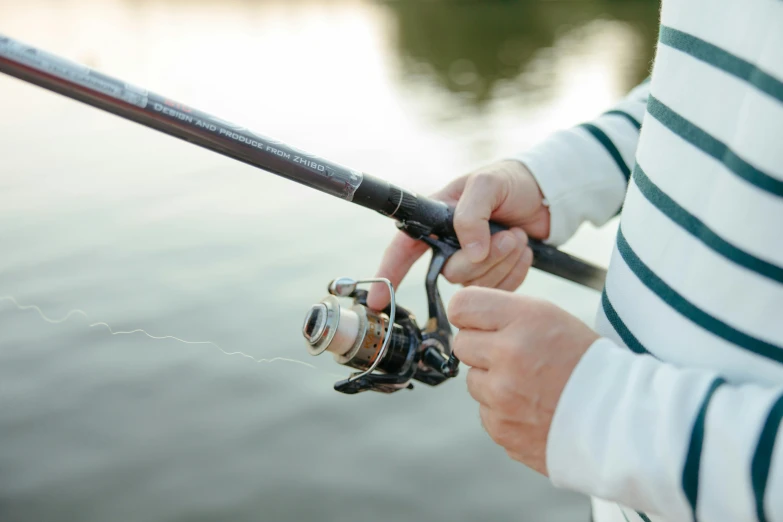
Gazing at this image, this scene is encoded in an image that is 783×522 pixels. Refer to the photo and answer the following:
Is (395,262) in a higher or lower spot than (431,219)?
lower

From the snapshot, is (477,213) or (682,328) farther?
(477,213)

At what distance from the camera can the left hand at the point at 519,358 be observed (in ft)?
2.81

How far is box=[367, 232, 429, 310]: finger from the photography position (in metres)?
1.46

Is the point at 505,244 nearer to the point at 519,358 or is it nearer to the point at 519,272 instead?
the point at 519,272

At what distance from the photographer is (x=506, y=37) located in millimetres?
13797

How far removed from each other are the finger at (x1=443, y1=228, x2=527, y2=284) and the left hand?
48 centimetres

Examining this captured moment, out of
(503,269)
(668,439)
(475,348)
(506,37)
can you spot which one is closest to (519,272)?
(503,269)

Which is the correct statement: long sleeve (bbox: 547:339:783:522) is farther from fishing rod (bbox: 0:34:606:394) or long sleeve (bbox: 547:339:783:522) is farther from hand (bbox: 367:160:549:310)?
hand (bbox: 367:160:549:310)

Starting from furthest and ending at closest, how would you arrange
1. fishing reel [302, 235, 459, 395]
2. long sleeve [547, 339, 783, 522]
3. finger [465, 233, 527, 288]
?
finger [465, 233, 527, 288], fishing reel [302, 235, 459, 395], long sleeve [547, 339, 783, 522]

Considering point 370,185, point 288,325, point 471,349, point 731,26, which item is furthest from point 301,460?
point 731,26

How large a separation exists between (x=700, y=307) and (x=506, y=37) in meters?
13.8

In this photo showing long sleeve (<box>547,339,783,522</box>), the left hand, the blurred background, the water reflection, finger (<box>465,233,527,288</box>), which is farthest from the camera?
the water reflection

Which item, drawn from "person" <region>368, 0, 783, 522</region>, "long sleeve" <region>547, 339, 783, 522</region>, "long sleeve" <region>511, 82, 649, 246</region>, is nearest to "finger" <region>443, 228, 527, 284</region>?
"long sleeve" <region>511, 82, 649, 246</region>

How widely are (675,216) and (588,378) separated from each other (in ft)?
0.71
